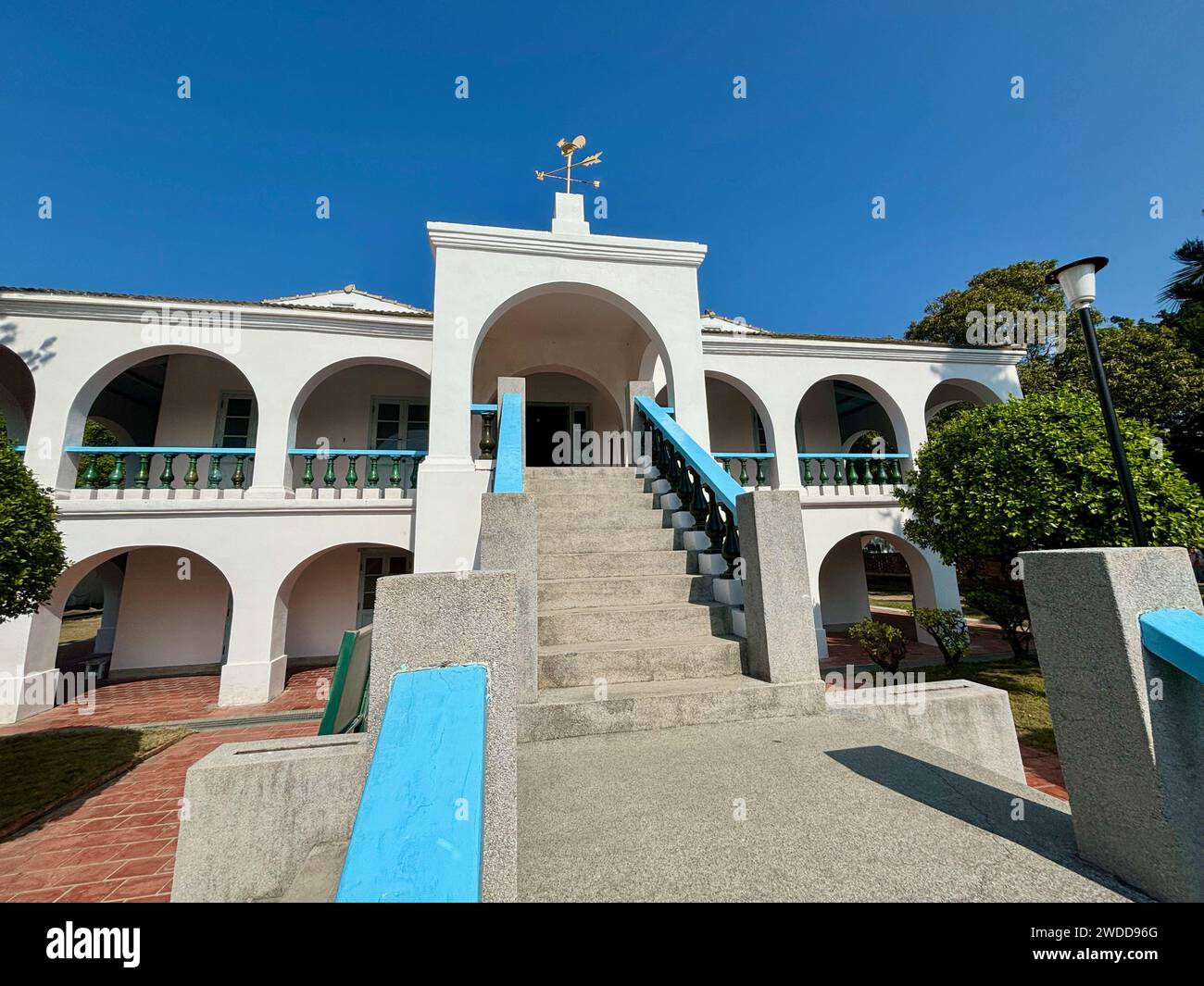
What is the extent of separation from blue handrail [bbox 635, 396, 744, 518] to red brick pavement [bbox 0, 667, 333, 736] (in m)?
6.69

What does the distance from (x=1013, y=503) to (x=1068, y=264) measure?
3.47 m

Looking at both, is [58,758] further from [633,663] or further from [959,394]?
[959,394]

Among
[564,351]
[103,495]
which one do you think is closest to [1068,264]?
[564,351]

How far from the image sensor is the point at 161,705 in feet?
25.5

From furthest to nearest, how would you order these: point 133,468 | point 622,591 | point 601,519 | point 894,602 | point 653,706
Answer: point 894,602
point 133,468
point 601,519
point 622,591
point 653,706

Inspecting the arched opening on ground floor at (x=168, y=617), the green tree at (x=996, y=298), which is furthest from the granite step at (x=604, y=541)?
the green tree at (x=996, y=298)

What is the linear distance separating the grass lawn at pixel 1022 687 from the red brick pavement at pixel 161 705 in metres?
9.52

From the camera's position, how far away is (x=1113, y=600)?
1.62 metres

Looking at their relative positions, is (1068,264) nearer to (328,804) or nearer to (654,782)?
(654,782)

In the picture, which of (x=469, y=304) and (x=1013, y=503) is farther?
(x=469, y=304)

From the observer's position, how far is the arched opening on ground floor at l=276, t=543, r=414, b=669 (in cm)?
1039

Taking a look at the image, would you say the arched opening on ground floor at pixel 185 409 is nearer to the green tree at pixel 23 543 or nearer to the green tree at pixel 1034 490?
the green tree at pixel 23 543

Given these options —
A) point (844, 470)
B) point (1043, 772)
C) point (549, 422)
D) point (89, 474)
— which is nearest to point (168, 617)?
point (89, 474)

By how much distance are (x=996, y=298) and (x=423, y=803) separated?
19.3m
